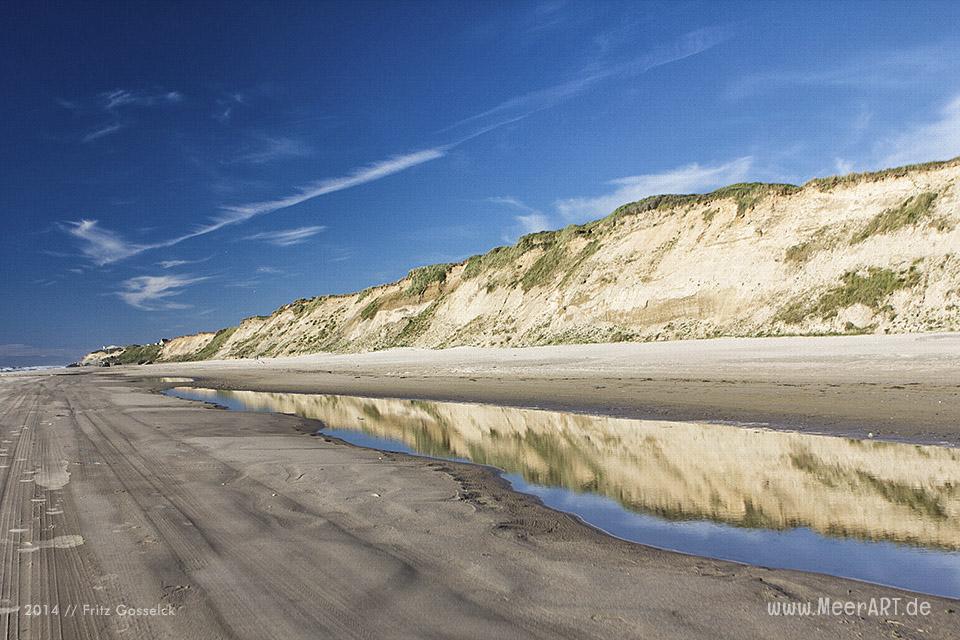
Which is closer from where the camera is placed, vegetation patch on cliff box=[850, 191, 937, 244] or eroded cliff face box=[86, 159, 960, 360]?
eroded cliff face box=[86, 159, 960, 360]

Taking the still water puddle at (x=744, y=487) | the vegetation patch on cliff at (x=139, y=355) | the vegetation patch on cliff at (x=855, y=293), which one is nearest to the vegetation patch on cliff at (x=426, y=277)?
the vegetation patch on cliff at (x=855, y=293)

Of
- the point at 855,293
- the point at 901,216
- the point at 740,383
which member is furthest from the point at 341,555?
the point at 901,216

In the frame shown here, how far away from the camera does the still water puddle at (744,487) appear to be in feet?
16.1

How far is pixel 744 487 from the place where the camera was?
7.11 meters

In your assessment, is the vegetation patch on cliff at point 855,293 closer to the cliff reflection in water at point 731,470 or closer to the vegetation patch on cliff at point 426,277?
the cliff reflection in water at point 731,470

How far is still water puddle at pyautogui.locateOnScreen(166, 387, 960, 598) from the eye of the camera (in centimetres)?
489

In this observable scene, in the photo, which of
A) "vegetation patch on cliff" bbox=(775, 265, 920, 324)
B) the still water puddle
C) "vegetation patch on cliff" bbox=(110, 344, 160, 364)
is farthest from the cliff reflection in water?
"vegetation patch on cliff" bbox=(110, 344, 160, 364)

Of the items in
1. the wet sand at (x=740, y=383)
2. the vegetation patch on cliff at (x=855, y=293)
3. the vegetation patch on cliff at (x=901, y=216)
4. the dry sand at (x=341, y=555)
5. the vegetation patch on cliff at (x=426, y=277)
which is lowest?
the dry sand at (x=341, y=555)

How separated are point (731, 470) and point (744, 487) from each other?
3.04 feet

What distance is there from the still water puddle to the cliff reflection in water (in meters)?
0.02

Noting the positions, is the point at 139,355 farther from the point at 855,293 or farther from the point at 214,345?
the point at 855,293

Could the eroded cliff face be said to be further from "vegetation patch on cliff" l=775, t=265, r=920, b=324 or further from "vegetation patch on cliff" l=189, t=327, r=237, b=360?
"vegetation patch on cliff" l=189, t=327, r=237, b=360

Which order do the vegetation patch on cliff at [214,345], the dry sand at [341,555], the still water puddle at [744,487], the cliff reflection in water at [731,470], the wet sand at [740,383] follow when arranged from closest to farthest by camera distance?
the dry sand at [341,555] → the still water puddle at [744,487] → the cliff reflection in water at [731,470] → the wet sand at [740,383] → the vegetation patch on cliff at [214,345]

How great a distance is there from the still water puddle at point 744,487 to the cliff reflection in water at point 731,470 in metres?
0.02
